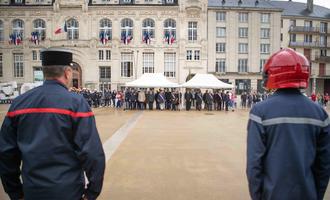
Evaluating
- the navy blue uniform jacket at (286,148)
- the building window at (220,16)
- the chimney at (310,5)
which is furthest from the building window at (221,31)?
the navy blue uniform jacket at (286,148)

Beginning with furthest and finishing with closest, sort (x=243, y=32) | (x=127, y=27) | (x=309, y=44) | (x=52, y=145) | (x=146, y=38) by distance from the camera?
1. (x=309, y=44)
2. (x=243, y=32)
3. (x=127, y=27)
4. (x=146, y=38)
5. (x=52, y=145)

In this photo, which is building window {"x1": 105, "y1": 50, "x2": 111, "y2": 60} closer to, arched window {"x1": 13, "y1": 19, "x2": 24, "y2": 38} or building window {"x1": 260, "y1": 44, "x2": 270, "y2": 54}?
arched window {"x1": 13, "y1": 19, "x2": 24, "y2": 38}

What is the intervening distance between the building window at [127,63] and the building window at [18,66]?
49.5 feet

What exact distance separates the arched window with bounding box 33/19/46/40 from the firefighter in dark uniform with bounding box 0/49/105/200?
164 ft

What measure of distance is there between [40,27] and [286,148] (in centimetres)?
5138

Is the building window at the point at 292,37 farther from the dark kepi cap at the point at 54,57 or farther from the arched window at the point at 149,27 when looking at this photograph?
the dark kepi cap at the point at 54,57

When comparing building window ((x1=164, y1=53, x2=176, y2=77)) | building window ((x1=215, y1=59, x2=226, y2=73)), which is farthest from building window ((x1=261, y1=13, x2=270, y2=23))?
building window ((x1=164, y1=53, x2=176, y2=77))

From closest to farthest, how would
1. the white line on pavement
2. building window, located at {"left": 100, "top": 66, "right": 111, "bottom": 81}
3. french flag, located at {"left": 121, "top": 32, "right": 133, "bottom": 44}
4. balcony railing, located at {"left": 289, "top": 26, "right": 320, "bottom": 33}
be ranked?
1. the white line on pavement
2. french flag, located at {"left": 121, "top": 32, "right": 133, "bottom": 44}
3. building window, located at {"left": 100, "top": 66, "right": 111, "bottom": 81}
4. balcony railing, located at {"left": 289, "top": 26, "right": 320, "bottom": 33}

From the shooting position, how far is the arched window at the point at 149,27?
48.8 meters

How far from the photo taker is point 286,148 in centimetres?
283

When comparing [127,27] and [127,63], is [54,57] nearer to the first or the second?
[127,63]

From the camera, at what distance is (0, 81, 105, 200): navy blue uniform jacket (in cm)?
278

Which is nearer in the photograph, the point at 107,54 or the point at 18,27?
the point at 107,54

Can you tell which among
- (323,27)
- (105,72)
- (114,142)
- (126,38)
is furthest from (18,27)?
(323,27)
